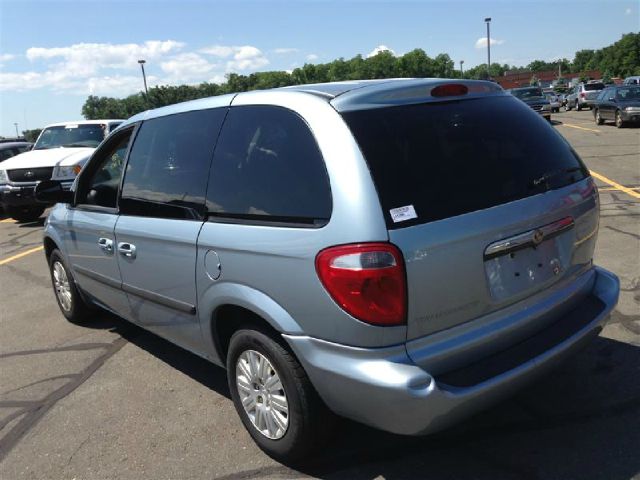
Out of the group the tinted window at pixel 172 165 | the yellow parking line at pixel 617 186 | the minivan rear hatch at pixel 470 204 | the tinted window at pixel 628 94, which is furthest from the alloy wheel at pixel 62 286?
the tinted window at pixel 628 94

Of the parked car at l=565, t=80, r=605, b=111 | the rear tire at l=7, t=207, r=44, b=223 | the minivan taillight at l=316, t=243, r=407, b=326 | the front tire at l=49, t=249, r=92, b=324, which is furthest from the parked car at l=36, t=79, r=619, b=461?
the parked car at l=565, t=80, r=605, b=111

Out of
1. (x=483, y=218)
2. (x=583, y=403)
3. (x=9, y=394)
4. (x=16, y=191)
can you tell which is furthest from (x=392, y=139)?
(x=16, y=191)

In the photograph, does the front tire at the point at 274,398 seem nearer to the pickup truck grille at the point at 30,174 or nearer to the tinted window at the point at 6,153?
the pickup truck grille at the point at 30,174

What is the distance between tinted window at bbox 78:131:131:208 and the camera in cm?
427

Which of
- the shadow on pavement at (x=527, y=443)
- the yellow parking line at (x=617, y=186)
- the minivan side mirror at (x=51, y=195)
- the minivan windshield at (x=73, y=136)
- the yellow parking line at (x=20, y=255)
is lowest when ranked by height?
the yellow parking line at (x=617, y=186)

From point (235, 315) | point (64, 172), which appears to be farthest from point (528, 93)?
point (235, 315)

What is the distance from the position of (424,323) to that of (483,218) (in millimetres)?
552

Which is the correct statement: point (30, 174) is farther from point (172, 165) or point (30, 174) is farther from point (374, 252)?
point (374, 252)

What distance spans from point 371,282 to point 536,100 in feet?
84.9

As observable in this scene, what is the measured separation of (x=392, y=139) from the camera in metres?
2.50

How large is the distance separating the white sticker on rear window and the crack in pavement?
2.68 meters

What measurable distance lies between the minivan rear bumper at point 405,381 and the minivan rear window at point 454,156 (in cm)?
59

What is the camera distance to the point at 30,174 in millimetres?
11344

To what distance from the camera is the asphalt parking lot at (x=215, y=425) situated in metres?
2.77
